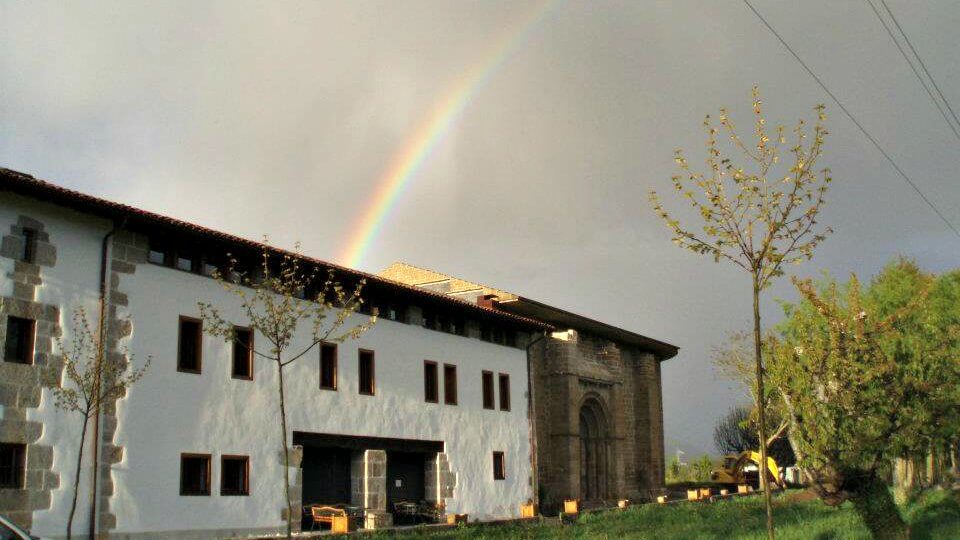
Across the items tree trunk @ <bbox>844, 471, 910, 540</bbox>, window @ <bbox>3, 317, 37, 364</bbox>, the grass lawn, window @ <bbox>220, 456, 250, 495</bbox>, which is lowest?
the grass lawn

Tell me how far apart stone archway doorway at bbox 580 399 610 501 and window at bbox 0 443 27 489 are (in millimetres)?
29561

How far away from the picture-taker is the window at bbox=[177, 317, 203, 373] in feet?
74.2

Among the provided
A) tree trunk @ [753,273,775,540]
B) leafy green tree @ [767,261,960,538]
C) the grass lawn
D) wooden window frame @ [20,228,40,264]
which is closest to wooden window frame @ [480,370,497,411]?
the grass lawn

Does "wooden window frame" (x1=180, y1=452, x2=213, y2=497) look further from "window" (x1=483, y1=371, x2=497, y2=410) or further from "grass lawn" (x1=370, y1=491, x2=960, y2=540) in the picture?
"window" (x1=483, y1=371, x2=497, y2=410)

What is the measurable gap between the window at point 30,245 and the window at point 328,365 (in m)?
8.75

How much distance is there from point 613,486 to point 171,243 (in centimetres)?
2946

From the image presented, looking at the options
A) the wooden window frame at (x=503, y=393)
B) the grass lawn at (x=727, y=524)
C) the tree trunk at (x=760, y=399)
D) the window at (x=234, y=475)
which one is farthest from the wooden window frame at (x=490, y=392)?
the tree trunk at (x=760, y=399)

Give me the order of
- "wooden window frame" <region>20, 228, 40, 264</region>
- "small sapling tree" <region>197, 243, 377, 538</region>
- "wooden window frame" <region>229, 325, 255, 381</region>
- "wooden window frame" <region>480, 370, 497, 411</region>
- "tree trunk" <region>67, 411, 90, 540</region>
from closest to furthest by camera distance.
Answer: "tree trunk" <region>67, 411, 90, 540</region> → "wooden window frame" <region>20, 228, 40, 264</region> → "small sapling tree" <region>197, 243, 377, 538</region> → "wooden window frame" <region>229, 325, 255, 381</region> → "wooden window frame" <region>480, 370, 497, 411</region>

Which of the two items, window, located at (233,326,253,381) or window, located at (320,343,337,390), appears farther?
window, located at (320,343,337,390)

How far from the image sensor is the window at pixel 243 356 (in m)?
24.0

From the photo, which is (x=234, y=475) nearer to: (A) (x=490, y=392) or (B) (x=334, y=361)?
(B) (x=334, y=361)

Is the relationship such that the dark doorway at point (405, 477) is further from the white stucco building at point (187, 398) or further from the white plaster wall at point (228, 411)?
the white plaster wall at point (228, 411)

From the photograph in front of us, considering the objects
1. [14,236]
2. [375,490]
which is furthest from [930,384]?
[14,236]

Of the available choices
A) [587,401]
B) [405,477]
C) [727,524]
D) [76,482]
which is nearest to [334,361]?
[405,477]
